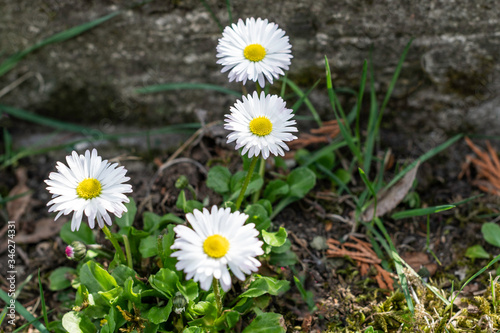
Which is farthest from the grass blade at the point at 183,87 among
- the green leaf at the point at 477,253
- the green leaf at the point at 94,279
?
the green leaf at the point at 477,253

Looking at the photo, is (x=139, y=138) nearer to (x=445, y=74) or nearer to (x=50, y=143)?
(x=50, y=143)

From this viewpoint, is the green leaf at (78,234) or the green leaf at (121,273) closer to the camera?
the green leaf at (121,273)

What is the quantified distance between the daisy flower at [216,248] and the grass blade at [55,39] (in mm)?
1779

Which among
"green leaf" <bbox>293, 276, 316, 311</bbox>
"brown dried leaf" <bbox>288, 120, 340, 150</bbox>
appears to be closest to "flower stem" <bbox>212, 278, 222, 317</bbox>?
"green leaf" <bbox>293, 276, 316, 311</bbox>

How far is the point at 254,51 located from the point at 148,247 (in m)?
1.11

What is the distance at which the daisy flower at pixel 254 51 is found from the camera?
2178 mm

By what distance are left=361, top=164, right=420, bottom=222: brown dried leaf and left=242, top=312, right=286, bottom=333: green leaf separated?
862 millimetres

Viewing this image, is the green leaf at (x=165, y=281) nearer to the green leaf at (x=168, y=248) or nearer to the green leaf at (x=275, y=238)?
the green leaf at (x=168, y=248)

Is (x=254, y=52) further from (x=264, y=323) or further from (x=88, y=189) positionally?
(x=264, y=323)

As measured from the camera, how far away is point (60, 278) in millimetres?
2461

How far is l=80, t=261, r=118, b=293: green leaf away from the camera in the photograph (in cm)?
212

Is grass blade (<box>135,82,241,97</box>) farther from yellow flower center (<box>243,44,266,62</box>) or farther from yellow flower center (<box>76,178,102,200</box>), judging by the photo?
yellow flower center (<box>76,178,102,200</box>)

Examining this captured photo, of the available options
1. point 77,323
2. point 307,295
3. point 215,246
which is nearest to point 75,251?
point 77,323

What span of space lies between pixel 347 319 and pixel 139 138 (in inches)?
78.5
